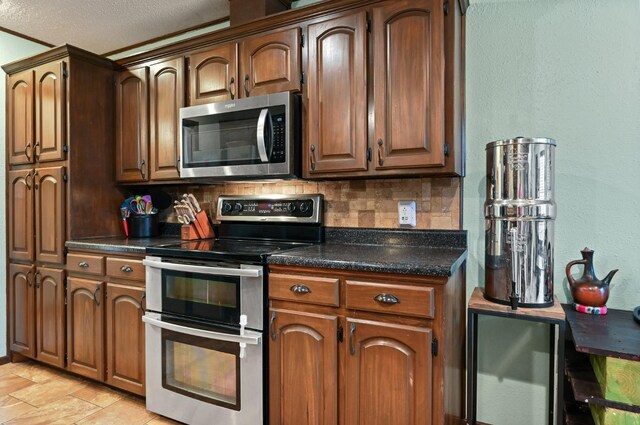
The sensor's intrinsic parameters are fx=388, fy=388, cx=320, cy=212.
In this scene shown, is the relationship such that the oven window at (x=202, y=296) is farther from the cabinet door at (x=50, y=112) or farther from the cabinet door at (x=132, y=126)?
the cabinet door at (x=50, y=112)

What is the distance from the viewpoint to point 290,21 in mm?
2078

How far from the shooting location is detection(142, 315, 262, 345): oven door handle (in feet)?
5.74

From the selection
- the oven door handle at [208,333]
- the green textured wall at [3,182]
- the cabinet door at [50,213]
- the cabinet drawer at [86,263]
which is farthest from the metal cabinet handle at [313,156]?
the green textured wall at [3,182]

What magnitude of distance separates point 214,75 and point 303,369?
5.67 ft

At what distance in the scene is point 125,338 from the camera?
223 cm

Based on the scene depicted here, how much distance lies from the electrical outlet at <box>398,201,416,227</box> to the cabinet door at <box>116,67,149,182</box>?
5.62ft

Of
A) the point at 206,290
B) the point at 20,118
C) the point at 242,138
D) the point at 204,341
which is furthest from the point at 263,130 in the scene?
the point at 20,118

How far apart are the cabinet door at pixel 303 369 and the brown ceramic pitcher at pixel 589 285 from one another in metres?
1.04

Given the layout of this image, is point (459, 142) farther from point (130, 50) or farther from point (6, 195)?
point (6, 195)

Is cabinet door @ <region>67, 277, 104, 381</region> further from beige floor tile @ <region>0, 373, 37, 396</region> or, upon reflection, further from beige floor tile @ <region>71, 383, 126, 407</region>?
beige floor tile @ <region>0, 373, 37, 396</region>

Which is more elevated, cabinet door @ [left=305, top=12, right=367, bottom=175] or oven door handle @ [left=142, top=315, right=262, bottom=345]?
cabinet door @ [left=305, top=12, right=367, bottom=175]

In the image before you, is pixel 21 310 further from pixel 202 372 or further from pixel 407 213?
pixel 407 213

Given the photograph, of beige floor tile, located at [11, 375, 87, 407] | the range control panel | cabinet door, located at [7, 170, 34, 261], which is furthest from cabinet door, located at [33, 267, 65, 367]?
the range control panel

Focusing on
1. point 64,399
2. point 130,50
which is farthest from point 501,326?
point 130,50
